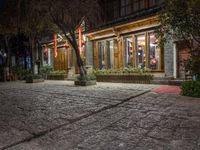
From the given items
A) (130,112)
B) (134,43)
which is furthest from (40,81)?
(130,112)

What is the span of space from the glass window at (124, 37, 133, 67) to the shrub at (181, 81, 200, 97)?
8.14 m

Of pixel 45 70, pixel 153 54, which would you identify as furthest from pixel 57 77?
pixel 153 54

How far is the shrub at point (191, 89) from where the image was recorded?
911 centimetres

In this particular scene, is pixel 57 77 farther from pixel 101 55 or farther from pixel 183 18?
pixel 183 18

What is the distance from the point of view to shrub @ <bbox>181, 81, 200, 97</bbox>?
911cm

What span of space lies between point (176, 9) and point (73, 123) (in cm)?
586

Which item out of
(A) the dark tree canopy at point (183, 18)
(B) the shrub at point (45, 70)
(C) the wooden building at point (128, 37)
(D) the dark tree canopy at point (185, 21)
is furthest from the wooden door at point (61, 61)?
(A) the dark tree canopy at point (183, 18)

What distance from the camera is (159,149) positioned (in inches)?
154

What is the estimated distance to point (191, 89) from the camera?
9.29 meters

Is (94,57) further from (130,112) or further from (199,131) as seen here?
(199,131)

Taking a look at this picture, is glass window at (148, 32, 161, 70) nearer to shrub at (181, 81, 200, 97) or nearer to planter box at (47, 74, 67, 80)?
shrub at (181, 81, 200, 97)

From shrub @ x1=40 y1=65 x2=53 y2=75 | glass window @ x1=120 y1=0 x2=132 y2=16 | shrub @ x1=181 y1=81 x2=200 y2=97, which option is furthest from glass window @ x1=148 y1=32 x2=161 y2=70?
shrub @ x1=40 y1=65 x2=53 y2=75

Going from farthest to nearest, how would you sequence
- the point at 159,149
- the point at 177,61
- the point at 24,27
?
the point at 24,27, the point at 177,61, the point at 159,149

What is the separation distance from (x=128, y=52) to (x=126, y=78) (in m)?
2.68
